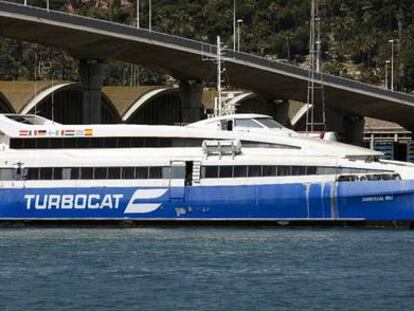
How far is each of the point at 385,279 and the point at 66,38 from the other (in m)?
56.2

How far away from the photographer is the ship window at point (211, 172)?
3024 inches

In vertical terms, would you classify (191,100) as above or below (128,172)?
above

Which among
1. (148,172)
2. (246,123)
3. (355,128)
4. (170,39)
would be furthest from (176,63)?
(148,172)

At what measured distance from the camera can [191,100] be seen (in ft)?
409

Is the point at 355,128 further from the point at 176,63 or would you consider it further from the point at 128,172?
the point at 128,172

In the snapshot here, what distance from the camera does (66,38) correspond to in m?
112

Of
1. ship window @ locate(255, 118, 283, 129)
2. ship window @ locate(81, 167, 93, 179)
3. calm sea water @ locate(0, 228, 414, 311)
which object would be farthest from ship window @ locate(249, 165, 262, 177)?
ship window @ locate(81, 167, 93, 179)

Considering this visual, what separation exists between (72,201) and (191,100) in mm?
47541

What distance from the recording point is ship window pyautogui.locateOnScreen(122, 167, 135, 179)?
A: 254 ft

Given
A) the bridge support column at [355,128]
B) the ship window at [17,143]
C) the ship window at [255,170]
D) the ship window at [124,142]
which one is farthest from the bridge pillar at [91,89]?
the ship window at [255,170]

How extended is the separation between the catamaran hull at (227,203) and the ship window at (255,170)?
623 mm

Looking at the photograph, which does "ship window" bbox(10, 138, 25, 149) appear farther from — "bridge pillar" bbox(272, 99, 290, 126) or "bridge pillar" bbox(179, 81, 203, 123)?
"bridge pillar" bbox(272, 99, 290, 126)

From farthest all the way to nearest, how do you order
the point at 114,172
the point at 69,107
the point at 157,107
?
the point at 157,107, the point at 69,107, the point at 114,172

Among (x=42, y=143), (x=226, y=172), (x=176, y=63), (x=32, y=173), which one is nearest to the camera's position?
(x=226, y=172)
